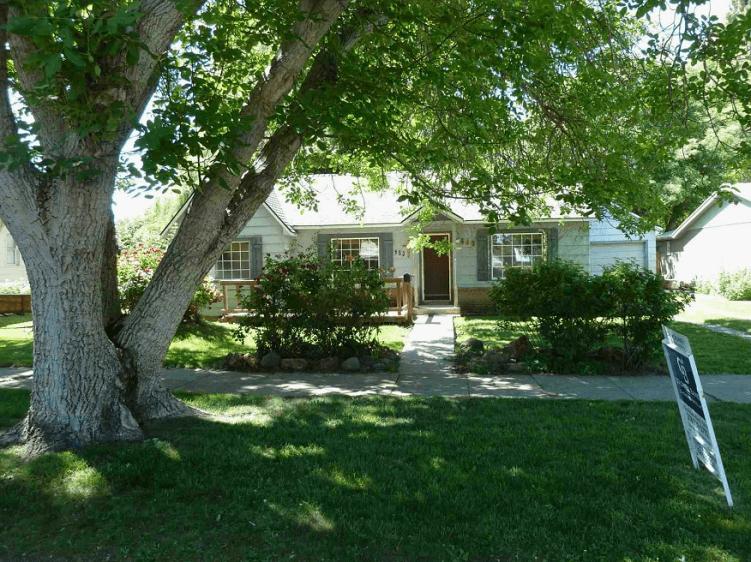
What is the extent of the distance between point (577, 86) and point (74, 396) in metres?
8.48

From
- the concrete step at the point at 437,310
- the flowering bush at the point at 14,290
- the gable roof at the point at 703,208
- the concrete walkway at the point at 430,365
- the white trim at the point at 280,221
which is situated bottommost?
the concrete walkway at the point at 430,365

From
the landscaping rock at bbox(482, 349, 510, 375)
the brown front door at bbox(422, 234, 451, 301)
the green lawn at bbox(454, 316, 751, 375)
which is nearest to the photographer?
the landscaping rock at bbox(482, 349, 510, 375)

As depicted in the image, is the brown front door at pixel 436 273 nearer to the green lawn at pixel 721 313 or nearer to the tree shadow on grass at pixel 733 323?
the green lawn at pixel 721 313

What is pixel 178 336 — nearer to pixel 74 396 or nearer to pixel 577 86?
pixel 74 396

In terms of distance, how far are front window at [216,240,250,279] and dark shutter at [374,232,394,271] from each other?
4.31 meters

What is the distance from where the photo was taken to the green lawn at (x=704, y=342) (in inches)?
400

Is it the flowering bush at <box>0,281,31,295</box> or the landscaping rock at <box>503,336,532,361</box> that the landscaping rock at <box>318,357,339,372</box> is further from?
the flowering bush at <box>0,281,31,295</box>

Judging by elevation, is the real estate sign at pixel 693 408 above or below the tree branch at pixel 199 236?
below

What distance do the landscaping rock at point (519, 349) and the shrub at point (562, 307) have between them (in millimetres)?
363

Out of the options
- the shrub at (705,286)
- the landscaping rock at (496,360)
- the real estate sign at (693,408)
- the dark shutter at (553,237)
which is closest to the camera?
the real estate sign at (693,408)

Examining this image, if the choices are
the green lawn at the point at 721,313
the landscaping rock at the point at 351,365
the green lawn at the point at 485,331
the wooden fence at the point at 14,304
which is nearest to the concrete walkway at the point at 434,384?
the landscaping rock at the point at 351,365

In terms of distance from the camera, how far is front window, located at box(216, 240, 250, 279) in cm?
2019

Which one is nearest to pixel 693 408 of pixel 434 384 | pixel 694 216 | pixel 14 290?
pixel 434 384

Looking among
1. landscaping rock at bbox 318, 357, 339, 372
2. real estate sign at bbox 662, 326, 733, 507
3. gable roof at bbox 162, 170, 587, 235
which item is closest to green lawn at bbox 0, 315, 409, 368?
landscaping rock at bbox 318, 357, 339, 372
